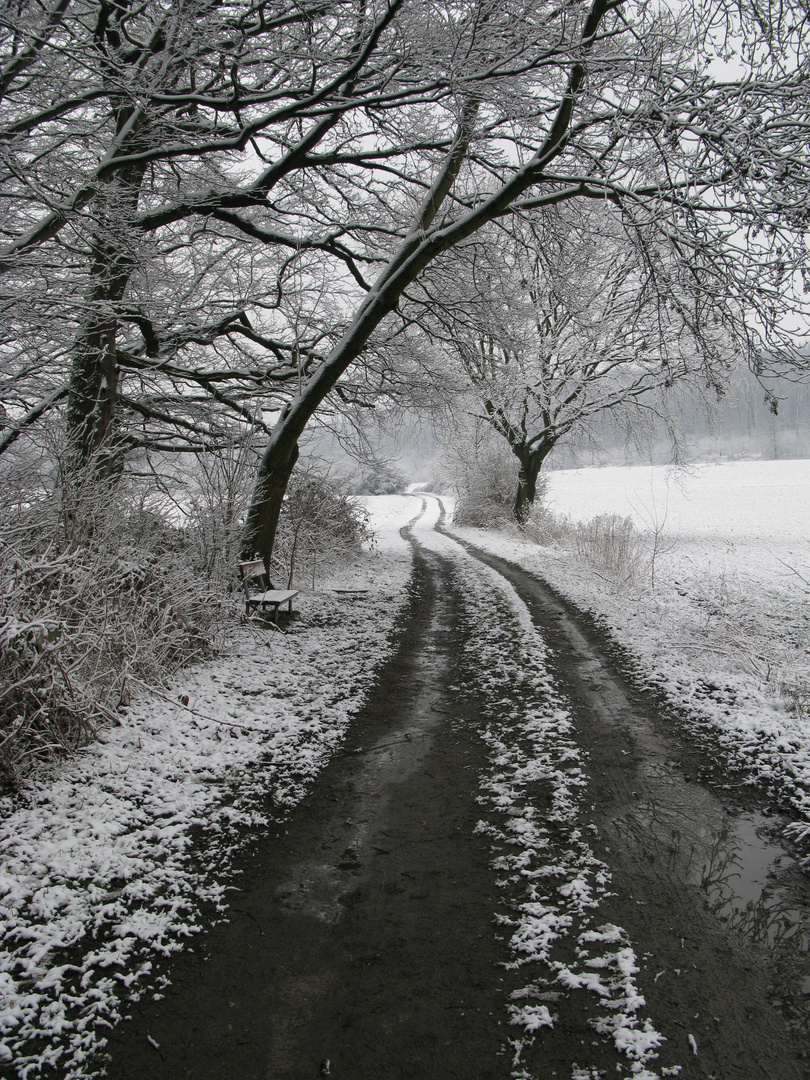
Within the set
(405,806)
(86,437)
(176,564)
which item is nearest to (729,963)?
(405,806)

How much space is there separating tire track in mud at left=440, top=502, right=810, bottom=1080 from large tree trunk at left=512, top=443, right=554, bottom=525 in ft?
52.0

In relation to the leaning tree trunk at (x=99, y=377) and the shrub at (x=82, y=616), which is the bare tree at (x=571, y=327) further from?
the shrub at (x=82, y=616)

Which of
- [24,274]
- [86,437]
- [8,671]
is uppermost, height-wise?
[24,274]

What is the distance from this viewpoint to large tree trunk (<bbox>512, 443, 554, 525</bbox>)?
64.1 ft

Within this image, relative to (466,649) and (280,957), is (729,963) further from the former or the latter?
(466,649)

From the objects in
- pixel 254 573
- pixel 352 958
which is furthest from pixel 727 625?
pixel 352 958

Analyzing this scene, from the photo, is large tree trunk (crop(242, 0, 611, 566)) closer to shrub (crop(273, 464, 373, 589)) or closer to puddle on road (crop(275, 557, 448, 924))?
shrub (crop(273, 464, 373, 589))

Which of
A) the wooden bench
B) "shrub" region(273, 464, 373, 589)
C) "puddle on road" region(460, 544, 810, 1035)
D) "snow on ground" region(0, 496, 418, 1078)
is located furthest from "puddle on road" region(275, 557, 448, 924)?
"shrub" region(273, 464, 373, 589)

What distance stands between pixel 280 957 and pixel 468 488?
23.4 metres

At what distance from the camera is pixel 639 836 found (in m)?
3.24

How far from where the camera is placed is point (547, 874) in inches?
115

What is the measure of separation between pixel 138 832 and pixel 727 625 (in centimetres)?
667

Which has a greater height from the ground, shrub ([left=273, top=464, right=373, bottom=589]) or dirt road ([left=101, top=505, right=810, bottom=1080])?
shrub ([left=273, top=464, right=373, bottom=589])

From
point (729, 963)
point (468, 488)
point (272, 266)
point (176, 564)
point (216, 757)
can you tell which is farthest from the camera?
point (468, 488)
